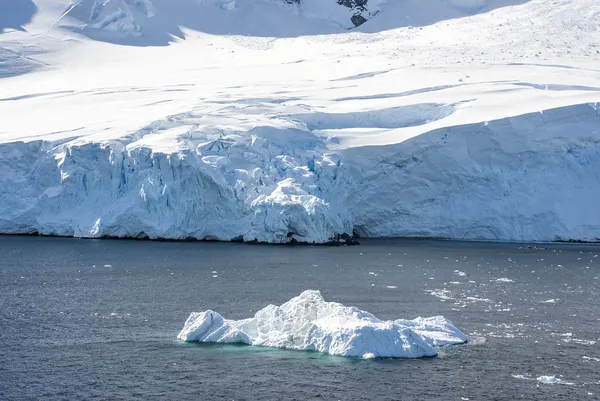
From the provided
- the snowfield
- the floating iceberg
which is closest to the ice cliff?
the snowfield

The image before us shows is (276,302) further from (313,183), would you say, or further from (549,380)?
(313,183)

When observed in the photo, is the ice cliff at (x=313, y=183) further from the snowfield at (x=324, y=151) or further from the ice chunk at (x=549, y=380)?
the ice chunk at (x=549, y=380)

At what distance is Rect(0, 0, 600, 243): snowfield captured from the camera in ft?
103

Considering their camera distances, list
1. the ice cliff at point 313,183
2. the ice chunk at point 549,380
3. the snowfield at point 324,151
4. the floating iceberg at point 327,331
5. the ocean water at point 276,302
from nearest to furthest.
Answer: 1. the ocean water at point 276,302
2. the ice chunk at point 549,380
3. the floating iceberg at point 327,331
4. the ice cliff at point 313,183
5. the snowfield at point 324,151

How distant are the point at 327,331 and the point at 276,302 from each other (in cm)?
470

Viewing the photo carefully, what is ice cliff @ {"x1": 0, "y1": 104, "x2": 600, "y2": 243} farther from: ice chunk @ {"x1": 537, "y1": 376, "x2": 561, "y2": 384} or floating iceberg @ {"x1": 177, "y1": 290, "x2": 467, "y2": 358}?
ice chunk @ {"x1": 537, "y1": 376, "x2": 561, "y2": 384}

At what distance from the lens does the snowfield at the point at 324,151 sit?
103 feet

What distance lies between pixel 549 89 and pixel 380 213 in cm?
1045

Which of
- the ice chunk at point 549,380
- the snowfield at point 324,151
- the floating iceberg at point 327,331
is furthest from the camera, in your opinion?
the snowfield at point 324,151

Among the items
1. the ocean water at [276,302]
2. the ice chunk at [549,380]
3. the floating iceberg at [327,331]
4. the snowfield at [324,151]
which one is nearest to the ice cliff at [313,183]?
the snowfield at [324,151]

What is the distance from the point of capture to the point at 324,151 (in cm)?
3344

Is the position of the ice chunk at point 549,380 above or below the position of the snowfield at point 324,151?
below

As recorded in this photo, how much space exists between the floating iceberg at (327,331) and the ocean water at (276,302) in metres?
0.27

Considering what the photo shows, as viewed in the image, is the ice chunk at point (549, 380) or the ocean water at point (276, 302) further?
the ice chunk at point (549, 380)
